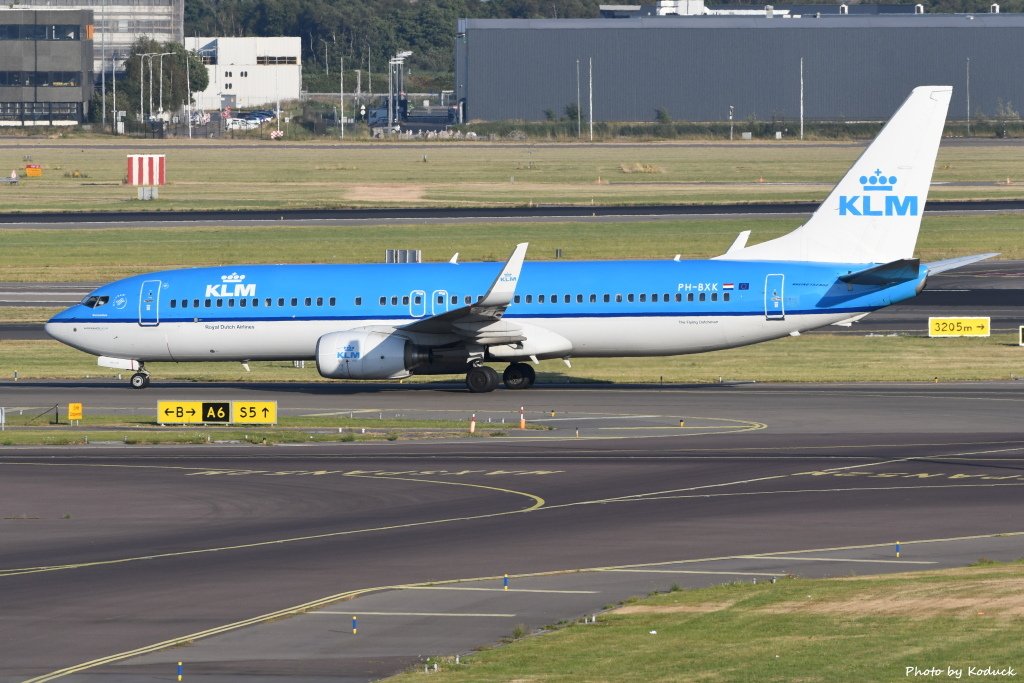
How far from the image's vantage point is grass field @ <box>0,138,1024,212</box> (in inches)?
4592

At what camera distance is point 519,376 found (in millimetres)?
52969

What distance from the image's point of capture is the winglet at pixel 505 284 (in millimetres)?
47781

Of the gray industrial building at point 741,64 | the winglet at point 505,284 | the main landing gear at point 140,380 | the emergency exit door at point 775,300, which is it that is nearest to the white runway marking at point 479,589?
the winglet at point 505,284

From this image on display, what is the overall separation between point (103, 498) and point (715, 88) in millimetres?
161917

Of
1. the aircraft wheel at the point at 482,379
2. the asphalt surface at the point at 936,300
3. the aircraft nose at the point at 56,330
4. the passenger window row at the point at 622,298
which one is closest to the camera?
the passenger window row at the point at 622,298

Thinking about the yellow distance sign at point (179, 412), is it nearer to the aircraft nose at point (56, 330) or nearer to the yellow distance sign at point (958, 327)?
the aircraft nose at point (56, 330)

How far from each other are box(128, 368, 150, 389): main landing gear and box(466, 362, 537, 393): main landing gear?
38.4ft

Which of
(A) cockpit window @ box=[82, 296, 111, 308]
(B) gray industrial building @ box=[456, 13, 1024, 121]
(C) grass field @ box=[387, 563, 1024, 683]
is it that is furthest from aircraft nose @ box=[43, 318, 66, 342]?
(B) gray industrial building @ box=[456, 13, 1024, 121]

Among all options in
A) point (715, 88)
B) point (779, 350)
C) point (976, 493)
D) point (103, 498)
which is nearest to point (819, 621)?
point (976, 493)

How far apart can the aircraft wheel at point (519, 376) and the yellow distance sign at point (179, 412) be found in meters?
11.4

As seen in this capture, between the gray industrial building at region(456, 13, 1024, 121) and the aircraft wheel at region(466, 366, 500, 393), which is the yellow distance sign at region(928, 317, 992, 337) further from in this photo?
the gray industrial building at region(456, 13, 1024, 121)

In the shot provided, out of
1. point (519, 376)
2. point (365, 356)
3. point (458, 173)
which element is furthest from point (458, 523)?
point (458, 173)

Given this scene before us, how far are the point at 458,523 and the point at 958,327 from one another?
35.7m

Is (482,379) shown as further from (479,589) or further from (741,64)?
(741,64)
